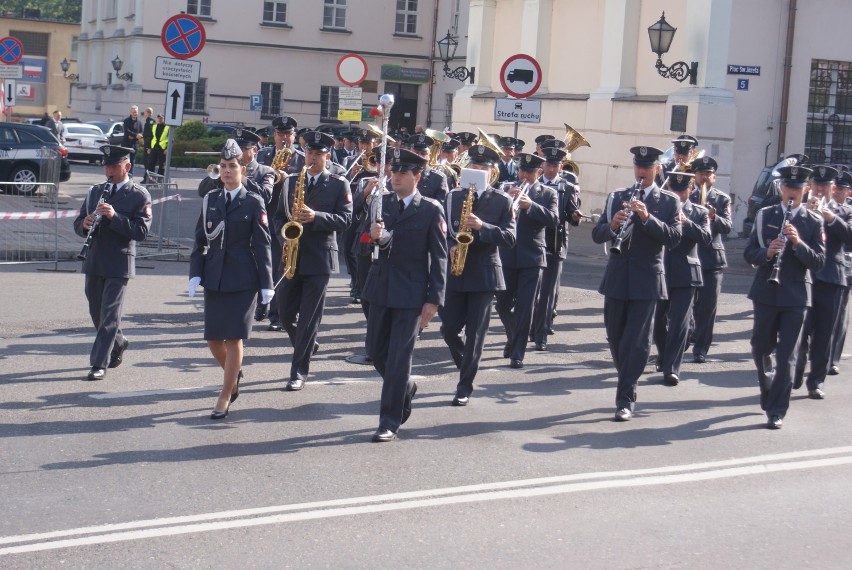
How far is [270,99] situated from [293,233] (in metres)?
50.0

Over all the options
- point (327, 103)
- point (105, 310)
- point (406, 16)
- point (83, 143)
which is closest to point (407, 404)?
point (105, 310)

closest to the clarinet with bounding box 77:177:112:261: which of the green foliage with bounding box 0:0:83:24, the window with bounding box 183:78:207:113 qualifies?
the window with bounding box 183:78:207:113

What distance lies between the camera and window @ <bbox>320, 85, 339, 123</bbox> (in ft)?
196

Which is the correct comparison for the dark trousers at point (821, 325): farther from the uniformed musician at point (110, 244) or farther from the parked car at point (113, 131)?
the parked car at point (113, 131)

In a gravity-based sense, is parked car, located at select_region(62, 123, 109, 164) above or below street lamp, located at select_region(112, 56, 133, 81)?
below

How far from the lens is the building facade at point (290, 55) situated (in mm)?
57156

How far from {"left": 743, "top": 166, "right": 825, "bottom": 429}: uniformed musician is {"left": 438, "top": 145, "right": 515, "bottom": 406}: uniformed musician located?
1895mm

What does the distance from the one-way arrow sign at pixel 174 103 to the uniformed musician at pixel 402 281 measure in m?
9.23

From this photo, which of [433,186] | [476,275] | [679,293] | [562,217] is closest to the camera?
[476,275]

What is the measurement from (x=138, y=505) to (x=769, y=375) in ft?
16.3

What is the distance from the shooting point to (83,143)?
1678 inches

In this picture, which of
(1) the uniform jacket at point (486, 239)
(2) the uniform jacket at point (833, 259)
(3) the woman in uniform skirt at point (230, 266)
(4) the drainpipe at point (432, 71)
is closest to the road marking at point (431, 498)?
(2) the uniform jacket at point (833, 259)

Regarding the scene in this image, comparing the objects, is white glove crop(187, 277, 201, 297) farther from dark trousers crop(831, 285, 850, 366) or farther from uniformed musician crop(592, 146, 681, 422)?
dark trousers crop(831, 285, 850, 366)

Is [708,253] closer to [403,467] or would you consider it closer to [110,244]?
[403,467]
